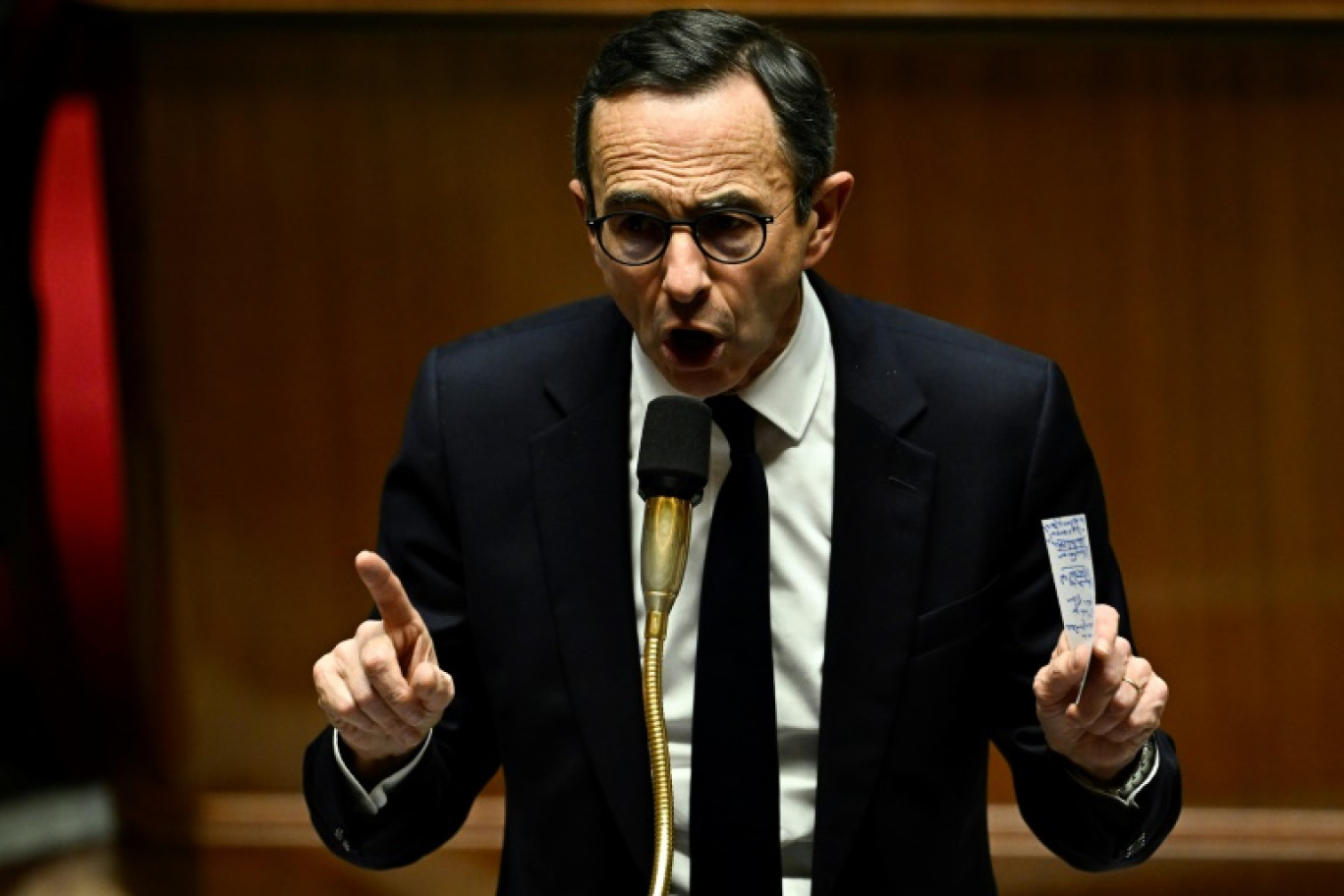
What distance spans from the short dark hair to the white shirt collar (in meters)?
0.13

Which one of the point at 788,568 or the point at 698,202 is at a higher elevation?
the point at 698,202

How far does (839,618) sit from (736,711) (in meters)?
0.11

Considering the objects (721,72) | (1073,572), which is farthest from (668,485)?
(721,72)

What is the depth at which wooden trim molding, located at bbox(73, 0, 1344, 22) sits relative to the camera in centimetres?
236

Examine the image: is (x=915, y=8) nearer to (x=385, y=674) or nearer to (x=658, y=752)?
(x=385, y=674)

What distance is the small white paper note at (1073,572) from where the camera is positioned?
1.17m

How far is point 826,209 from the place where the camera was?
1.44 m

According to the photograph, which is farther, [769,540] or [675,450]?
[769,540]

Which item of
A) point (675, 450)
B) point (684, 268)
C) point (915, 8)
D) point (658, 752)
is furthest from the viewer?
point (915, 8)

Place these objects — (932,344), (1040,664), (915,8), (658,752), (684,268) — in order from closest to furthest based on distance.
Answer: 1. (658,752)
2. (684,268)
3. (1040,664)
4. (932,344)
5. (915,8)

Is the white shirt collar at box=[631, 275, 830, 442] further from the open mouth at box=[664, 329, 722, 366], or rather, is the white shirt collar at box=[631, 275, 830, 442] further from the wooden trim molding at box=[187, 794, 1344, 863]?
the wooden trim molding at box=[187, 794, 1344, 863]

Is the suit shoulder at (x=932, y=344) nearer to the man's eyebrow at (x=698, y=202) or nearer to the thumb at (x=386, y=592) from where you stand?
the man's eyebrow at (x=698, y=202)

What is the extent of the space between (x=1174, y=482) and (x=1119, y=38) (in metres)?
0.60

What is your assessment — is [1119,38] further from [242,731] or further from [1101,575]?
[242,731]
